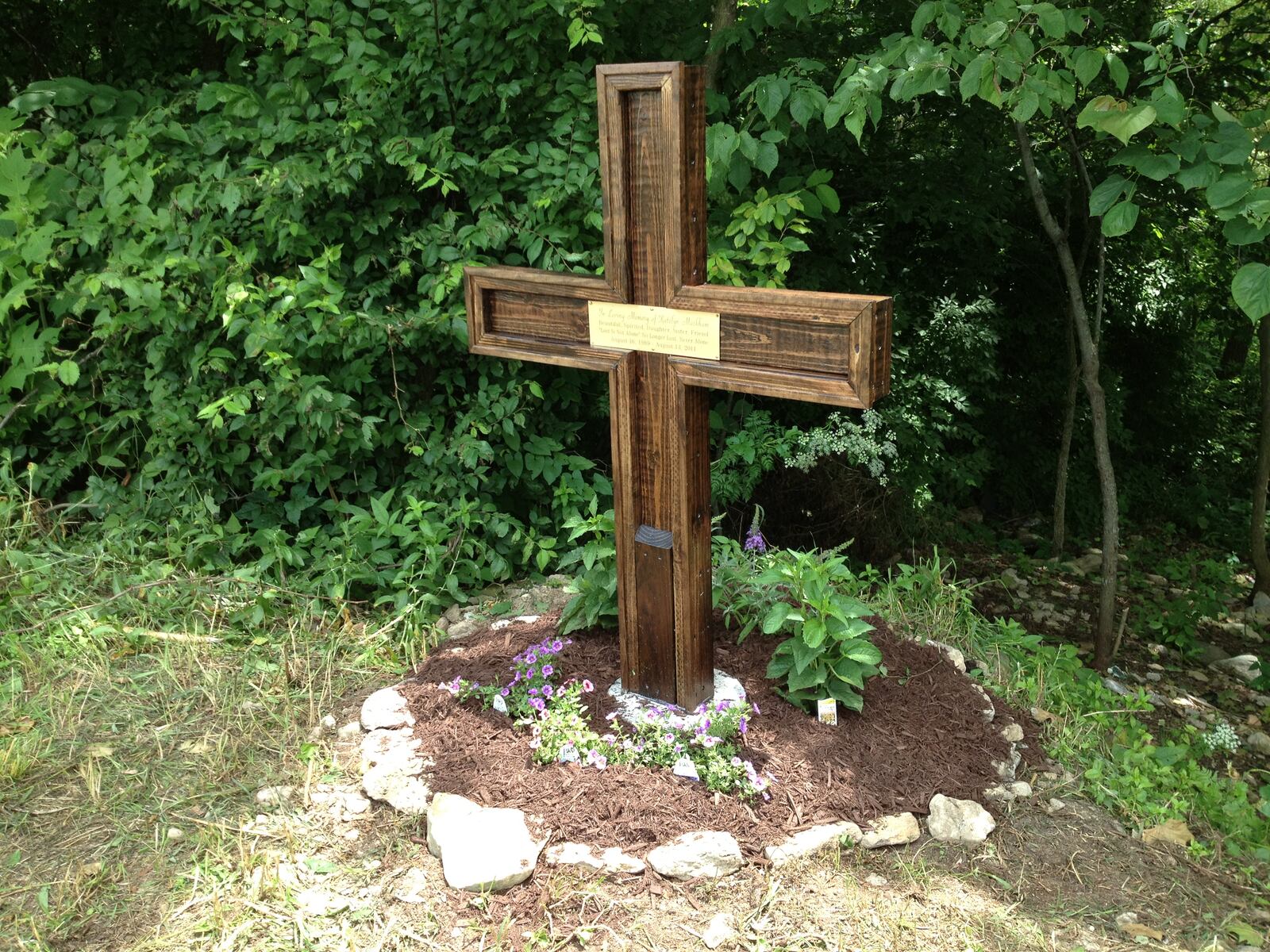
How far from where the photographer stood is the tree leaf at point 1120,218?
3316 millimetres

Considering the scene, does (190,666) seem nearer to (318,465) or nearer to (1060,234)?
(318,465)

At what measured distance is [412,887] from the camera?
279cm

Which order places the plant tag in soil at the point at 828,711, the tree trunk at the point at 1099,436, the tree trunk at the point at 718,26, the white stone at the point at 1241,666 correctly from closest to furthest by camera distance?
the plant tag in soil at the point at 828,711, the tree trunk at the point at 718,26, the tree trunk at the point at 1099,436, the white stone at the point at 1241,666

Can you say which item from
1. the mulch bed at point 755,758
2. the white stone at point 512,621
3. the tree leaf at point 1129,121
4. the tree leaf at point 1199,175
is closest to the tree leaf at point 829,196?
the tree leaf at point 1129,121

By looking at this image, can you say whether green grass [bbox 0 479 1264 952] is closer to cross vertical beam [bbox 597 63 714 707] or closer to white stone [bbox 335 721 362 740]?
white stone [bbox 335 721 362 740]

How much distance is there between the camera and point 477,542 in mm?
4355

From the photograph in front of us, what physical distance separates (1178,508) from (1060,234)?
121 inches

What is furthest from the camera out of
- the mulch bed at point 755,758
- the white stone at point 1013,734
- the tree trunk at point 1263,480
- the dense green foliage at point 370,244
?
the tree trunk at point 1263,480

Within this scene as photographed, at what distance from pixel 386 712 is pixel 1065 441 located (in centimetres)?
458

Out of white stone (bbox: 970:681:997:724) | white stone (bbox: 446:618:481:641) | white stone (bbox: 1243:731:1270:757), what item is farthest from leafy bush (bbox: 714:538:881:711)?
white stone (bbox: 1243:731:1270:757)

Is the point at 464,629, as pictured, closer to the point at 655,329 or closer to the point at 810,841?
the point at 655,329

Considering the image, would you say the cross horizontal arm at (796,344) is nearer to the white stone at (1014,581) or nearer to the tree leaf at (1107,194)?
the tree leaf at (1107,194)

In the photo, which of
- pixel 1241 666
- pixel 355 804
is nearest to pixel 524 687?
pixel 355 804

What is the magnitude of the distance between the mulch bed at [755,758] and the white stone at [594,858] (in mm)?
27
